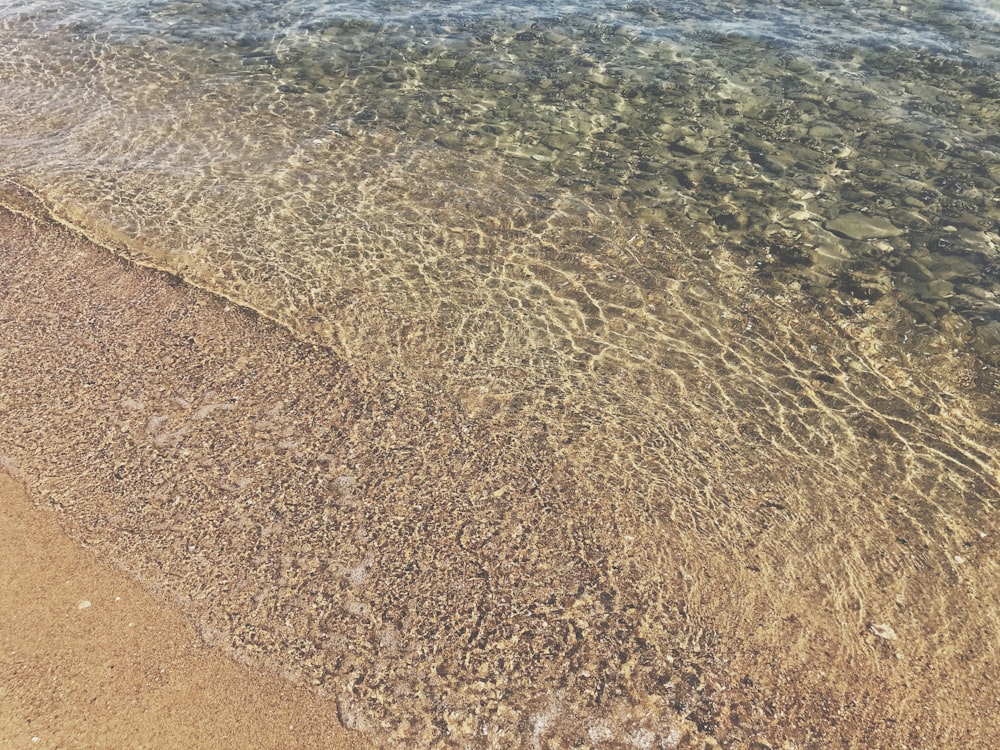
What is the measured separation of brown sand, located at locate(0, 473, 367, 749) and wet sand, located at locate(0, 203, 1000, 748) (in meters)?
0.05

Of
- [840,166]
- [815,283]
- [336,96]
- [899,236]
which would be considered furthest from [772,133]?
[336,96]

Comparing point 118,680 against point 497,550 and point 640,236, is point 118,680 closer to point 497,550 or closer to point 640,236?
point 497,550

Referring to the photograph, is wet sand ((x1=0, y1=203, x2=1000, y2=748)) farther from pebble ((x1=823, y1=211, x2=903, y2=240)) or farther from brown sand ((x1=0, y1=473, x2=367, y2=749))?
pebble ((x1=823, y1=211, x2=903, y2=240))

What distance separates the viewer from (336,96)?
9.70 metres

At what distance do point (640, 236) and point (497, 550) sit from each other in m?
4.48

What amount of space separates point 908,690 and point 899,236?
5.50m

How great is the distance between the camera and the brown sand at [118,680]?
312cm

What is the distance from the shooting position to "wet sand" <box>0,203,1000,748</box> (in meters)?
3.37

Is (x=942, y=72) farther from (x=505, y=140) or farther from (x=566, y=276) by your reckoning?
(x=566, y=276)

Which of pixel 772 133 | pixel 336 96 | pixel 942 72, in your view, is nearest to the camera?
pixel 772 133

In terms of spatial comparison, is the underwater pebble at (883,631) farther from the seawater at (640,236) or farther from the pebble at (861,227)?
the pebble at (861,227)

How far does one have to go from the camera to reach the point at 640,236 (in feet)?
23.3

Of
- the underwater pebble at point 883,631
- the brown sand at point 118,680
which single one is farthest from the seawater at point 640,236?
the brown sand at point 118,680

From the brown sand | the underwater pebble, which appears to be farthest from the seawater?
the brown sand
